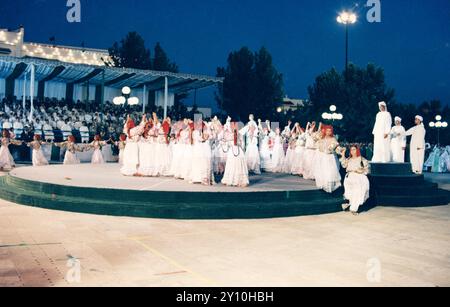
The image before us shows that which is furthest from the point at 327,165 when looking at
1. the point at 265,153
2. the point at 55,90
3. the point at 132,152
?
the point at 55,90

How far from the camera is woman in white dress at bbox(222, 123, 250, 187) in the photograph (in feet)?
36.1

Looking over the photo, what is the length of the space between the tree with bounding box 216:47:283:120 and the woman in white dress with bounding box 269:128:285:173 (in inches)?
1121

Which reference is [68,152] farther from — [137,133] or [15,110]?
[15,110]

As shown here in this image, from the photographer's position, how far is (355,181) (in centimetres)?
1026

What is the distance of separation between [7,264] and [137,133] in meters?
7.56

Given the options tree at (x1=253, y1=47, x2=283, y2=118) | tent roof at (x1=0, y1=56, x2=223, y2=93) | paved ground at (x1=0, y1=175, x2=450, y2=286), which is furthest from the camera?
tree at (x1=253, y1=47, x2=283, y2=118)

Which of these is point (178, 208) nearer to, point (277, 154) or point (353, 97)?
point (277, 154)

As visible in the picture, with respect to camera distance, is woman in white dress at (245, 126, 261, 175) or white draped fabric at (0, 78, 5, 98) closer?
woman in white dress at (245, 126, 261, 175)

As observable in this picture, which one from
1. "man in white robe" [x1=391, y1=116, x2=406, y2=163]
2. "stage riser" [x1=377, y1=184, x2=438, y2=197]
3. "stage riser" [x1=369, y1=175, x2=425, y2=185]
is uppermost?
"man in white robe" [x1=391, y1=116, x2=406, y2=163]

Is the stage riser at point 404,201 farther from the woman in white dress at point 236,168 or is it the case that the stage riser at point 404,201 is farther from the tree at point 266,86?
the tree at point 266,86

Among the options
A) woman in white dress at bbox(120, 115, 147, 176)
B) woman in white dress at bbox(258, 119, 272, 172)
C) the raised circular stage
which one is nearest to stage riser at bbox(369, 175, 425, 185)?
the raised circular stage

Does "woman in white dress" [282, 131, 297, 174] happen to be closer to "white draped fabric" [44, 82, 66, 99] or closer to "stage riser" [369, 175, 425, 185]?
"stage riser" [369, 175, 425, 185]

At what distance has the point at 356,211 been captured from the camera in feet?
33.3

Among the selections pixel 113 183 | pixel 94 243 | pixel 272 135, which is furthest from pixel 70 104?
pixel 94 243
